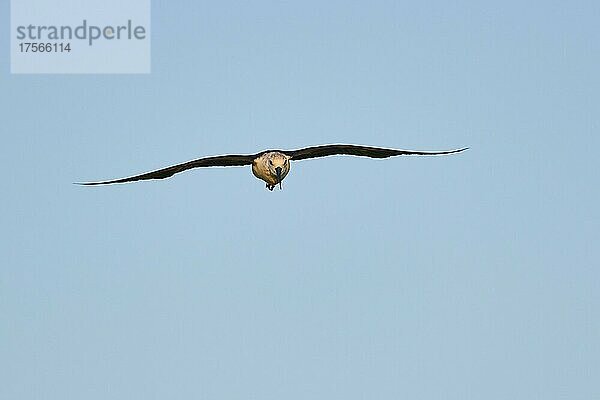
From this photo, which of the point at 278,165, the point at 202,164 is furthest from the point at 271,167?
the point at 202,164

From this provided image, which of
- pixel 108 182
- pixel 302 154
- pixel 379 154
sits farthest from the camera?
pixel 379 154

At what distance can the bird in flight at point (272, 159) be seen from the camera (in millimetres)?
35594

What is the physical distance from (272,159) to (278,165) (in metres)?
0.37

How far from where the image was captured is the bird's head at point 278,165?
35.4 metres

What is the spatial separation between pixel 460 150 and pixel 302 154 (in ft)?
17.0

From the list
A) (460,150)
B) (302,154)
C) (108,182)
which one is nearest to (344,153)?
(302,154)

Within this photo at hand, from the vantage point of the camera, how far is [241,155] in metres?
37.1

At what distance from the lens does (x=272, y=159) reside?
35.7m

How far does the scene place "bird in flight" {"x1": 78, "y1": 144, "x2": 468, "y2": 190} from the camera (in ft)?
117

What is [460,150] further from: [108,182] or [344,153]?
[108,182]

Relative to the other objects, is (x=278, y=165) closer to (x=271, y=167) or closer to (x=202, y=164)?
(x=271, y=167)

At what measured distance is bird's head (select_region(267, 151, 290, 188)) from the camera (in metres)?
35.4

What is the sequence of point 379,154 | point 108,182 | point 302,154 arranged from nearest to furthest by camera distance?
point 108,182 < point 302,154 < point 379,154

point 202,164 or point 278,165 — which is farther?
point 202,164
